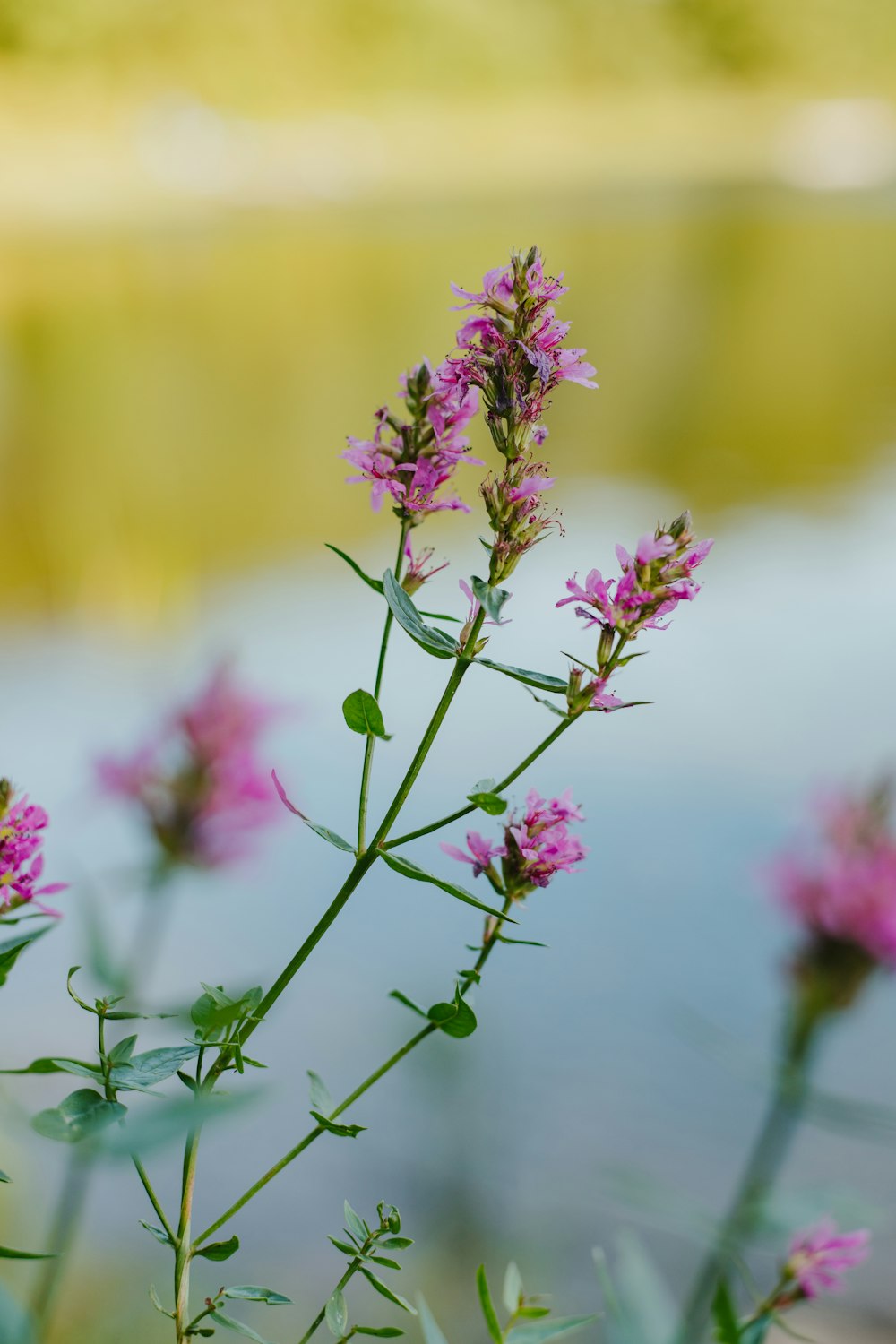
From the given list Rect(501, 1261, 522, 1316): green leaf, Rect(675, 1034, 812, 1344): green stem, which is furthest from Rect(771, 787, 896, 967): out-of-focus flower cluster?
Rect(501, 1261, 522, 1316): green leaf

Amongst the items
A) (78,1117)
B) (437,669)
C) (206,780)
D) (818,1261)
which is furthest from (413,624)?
(437,669)

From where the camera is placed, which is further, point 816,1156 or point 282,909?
point 282,909

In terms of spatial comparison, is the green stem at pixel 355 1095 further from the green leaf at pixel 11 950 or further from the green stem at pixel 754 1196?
the green stem at pixel 754 1196

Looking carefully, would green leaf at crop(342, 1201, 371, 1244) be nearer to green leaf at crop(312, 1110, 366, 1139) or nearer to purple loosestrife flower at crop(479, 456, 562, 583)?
green leaf at crop(312, 1110, 366, 1139)

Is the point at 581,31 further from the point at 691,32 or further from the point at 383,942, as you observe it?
the point at 383,942

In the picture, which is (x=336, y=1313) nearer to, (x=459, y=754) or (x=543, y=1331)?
(x=543, y=1331)

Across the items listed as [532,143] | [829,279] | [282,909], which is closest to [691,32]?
[532,143]
